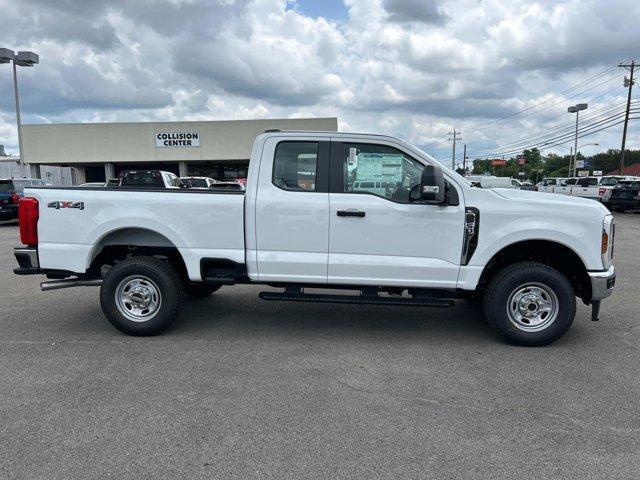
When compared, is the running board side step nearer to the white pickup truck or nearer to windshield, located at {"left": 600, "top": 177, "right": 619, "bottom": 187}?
the white pickup truck

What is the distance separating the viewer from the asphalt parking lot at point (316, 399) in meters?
3.01

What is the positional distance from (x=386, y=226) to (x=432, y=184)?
640 mm

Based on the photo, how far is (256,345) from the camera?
197 inches

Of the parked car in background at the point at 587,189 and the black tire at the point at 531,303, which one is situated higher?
the parked car in background at the point at 587,189

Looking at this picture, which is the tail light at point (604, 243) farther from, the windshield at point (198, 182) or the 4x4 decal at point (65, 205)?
the windshield at point (198, 182)

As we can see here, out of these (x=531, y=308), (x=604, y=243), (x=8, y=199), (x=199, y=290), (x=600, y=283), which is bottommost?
(x=199, y=290)

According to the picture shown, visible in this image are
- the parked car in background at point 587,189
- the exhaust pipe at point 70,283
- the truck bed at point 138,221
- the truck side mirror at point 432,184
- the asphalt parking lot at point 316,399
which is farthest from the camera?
the parked car in background at point 587,189

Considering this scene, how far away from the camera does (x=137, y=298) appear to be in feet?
17.2

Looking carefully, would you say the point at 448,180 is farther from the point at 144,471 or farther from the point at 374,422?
the point at 144,471

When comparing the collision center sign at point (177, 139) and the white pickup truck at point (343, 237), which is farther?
the collision center sign at point (177, 139)

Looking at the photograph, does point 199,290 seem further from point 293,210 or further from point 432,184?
point 432,184

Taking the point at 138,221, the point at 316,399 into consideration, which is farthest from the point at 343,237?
the point at 138,221

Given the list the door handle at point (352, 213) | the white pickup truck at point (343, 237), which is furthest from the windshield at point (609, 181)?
the door handle at point (352, 213)

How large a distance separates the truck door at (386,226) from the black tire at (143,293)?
Answer: 1.68 meters
